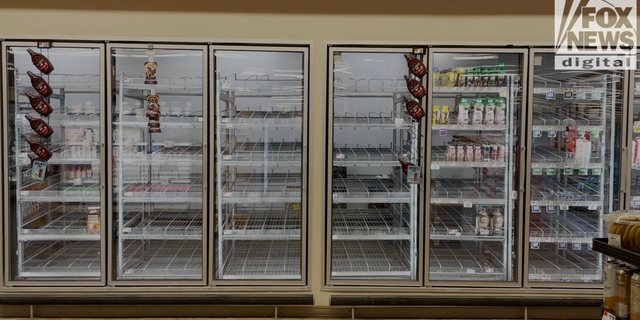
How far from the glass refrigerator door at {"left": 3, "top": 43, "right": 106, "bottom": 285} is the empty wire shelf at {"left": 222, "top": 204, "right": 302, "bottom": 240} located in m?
1.02

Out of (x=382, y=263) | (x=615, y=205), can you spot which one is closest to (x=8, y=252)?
(x=382, y=263)

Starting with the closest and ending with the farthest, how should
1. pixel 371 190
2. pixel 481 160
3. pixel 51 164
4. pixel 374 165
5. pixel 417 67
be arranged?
1. pixel 417 67
2. pixel 374 165
3. pixel 481 160
4. pixel 371 190
5. pixel 51 164

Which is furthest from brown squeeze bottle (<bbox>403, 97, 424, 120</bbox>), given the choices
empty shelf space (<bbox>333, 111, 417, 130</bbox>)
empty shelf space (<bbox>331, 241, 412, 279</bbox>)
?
empty shelf space (<bbox>331, 241, 412, 279</bbox>)

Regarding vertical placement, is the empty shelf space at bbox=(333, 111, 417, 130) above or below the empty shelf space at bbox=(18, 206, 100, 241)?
above

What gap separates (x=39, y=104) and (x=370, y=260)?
294cm

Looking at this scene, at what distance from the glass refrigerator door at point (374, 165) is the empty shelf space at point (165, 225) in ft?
3.92

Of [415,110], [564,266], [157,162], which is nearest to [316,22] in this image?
[415,110]

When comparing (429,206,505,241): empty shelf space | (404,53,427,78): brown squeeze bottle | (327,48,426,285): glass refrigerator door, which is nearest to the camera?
(404,53,427,78): brown squeeze bottle

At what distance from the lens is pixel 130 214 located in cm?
382

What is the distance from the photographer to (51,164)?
3.63 meters

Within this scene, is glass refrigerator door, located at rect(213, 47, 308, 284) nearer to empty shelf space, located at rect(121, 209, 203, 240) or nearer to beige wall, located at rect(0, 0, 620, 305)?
beige wall, located at rect(0, 0, 620, 305)

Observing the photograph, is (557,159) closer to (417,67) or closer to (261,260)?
(417,67)

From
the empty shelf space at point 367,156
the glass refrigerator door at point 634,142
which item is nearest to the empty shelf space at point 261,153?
the empty shelf space at point 367,156

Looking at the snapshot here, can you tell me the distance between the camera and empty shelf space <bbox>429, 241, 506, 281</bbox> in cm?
338
